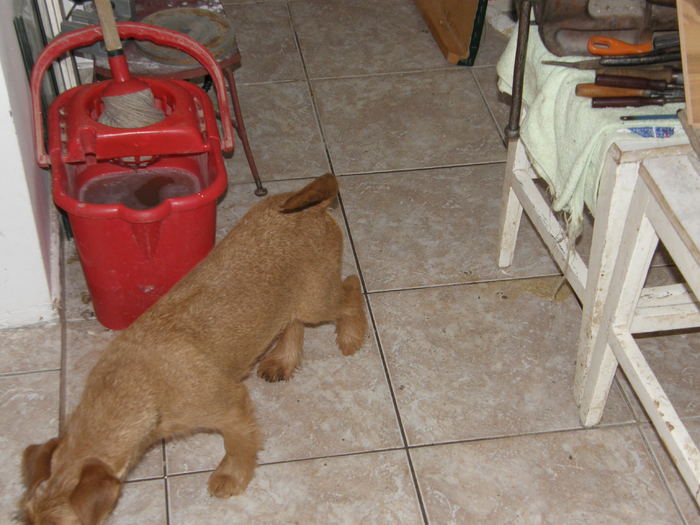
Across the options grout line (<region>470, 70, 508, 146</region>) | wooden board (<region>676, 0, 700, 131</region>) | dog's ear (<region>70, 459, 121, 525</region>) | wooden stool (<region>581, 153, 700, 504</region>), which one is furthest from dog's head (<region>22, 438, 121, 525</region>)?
grout line (<region>470, 70, 508, 146</region>)

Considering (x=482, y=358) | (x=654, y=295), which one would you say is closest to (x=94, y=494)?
(x=482, y=358)

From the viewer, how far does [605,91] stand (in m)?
2.23

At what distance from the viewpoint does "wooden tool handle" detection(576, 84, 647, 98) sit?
7.29 feet

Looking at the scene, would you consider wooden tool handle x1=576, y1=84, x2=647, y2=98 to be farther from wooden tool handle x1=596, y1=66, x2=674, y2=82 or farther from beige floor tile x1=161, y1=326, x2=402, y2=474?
beige floor tile x1=161, y1=326, x2=402, y2=474

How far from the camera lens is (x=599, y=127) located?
86.1 inches

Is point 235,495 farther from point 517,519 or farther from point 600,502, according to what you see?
point 600,502

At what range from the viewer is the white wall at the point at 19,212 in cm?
256

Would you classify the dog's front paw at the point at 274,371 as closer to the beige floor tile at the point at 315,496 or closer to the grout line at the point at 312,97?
the beige floor tile at the point at 315,496

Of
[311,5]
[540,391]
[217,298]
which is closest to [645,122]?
[540,391]

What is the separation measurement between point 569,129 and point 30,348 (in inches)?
75.6

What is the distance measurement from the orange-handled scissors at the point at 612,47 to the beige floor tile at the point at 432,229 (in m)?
1.09

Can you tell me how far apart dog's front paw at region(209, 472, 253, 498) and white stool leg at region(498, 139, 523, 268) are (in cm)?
130

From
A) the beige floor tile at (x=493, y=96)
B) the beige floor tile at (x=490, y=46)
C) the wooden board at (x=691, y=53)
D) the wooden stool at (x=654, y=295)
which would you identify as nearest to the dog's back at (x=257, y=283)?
the wooden stool at (x=654, y=295)

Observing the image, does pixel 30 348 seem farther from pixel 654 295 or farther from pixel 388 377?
pixel 654 295
